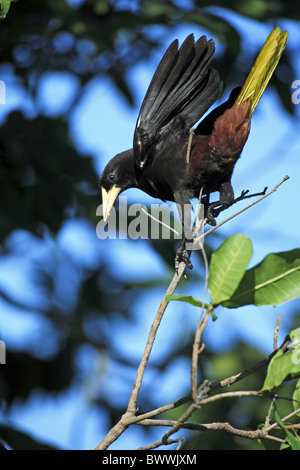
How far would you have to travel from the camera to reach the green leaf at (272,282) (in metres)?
1.66

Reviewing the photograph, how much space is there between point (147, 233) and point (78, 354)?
1.68 m

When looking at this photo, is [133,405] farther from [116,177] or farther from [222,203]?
[116,177]

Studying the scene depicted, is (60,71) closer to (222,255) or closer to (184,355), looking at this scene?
(184,355)

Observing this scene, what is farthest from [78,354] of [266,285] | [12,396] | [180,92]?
[266,285]

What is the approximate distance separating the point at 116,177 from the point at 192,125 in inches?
21.2

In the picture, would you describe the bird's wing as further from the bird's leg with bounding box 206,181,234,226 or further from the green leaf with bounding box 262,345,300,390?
the green leaf with bounding box 262,345,300,390

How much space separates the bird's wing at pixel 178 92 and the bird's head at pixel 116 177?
0.23 m

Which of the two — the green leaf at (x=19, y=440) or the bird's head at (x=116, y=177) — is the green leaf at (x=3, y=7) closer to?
the bird's head at (x=116, y=177)

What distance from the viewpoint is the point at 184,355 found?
13.9 ft

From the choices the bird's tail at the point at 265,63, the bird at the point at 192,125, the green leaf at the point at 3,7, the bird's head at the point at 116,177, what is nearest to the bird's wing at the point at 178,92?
the bird at the point at 192,125

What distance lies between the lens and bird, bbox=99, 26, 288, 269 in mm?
2463

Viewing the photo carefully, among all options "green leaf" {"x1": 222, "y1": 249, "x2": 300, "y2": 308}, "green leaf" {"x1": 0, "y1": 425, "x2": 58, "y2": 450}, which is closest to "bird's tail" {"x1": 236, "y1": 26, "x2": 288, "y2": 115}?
"green leaf" {"x1": 222, "y1": 249, "x2": 300, "y2": 308}

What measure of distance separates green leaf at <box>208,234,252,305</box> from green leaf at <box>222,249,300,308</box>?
0.04 meters

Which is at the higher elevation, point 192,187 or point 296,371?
point 192,187
